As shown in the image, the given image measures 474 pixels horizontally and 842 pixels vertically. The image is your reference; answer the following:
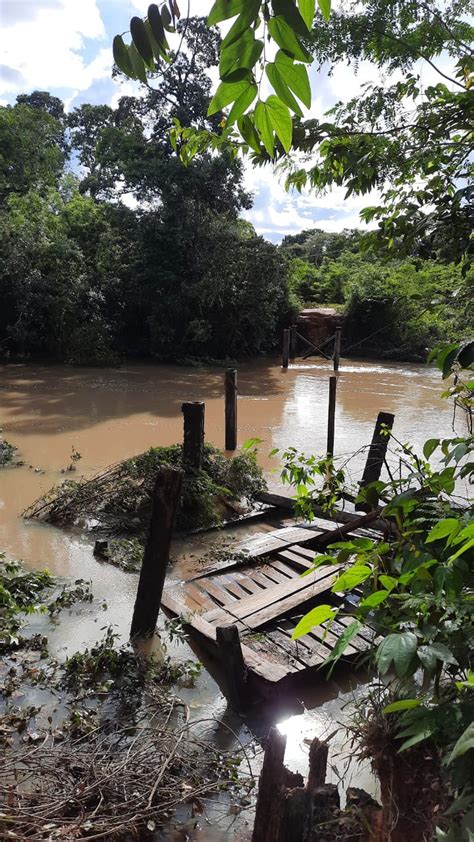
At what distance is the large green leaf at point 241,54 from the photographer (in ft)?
3.11

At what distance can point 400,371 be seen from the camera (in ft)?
74.3

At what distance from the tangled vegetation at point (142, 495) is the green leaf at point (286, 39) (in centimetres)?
695

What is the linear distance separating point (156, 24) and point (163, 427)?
12497mm

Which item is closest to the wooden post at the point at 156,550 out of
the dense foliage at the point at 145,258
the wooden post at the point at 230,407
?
the wooden post at the point at 230,407

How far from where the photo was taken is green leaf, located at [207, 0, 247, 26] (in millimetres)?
905

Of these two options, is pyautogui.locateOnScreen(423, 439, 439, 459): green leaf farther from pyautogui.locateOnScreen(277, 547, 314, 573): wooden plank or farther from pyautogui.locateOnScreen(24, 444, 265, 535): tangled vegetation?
pyautogui.locateOnScreen(24, 444, 265, 535): tangled vegetation

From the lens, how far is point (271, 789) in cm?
239

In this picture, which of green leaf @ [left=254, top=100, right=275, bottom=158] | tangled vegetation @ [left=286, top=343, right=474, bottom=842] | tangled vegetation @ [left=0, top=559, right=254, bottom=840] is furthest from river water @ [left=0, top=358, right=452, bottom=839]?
green leaf @ [left=254, top=100, right=275, bottom=158]

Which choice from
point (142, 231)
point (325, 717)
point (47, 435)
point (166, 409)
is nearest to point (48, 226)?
point (142, 231)

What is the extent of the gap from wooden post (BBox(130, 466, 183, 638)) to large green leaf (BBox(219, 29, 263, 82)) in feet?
12.7

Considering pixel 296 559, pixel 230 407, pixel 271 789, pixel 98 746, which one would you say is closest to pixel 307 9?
pixel 271 789

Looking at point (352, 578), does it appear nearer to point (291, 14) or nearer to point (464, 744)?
point (464, 744)

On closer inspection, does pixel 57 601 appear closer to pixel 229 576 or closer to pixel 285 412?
pixel 229 576

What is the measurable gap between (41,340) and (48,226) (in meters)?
3.82
